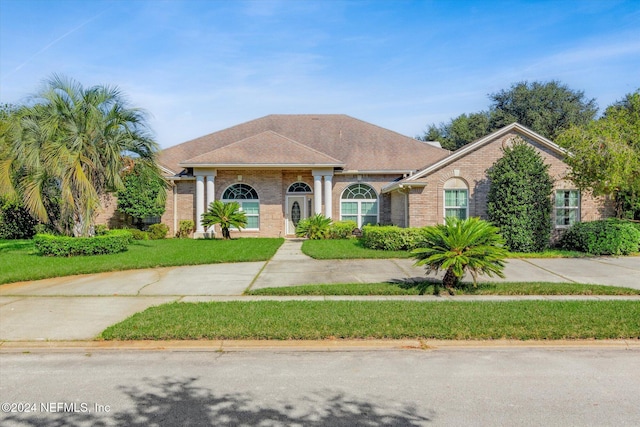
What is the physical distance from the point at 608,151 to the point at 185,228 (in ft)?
62.8

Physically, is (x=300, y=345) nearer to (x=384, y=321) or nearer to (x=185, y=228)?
(x=384, y=321)

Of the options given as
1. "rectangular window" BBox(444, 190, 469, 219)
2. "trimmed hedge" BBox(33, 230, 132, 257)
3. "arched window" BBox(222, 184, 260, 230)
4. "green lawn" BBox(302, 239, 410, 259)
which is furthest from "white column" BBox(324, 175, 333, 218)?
"trimmed hedge" BBox(33, 230, 132, 257)

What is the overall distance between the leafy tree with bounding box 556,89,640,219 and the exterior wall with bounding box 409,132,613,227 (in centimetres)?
242

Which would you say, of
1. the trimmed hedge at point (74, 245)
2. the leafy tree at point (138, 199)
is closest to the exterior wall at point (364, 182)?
the leafy tree at point (138, 199)

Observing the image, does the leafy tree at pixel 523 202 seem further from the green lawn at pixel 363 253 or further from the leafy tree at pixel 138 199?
the leafy tree at pixel 138 199

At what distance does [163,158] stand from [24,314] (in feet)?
62.8

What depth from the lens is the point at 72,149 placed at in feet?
52.4

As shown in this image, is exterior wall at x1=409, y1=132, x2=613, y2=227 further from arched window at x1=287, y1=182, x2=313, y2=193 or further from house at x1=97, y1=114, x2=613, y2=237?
arched window at x1=287, y1=182, x2=313, y2=193

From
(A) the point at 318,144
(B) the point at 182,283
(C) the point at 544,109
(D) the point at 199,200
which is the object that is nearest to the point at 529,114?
(C) the point at 544,109

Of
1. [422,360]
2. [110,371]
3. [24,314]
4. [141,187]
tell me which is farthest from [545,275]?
[141,187]

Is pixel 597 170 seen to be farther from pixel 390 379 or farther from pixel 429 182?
pixel 390 379

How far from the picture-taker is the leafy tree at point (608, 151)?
1423 centimetres

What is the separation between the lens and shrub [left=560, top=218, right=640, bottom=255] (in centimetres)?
1628

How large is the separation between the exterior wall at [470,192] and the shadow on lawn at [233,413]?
15101 mm
